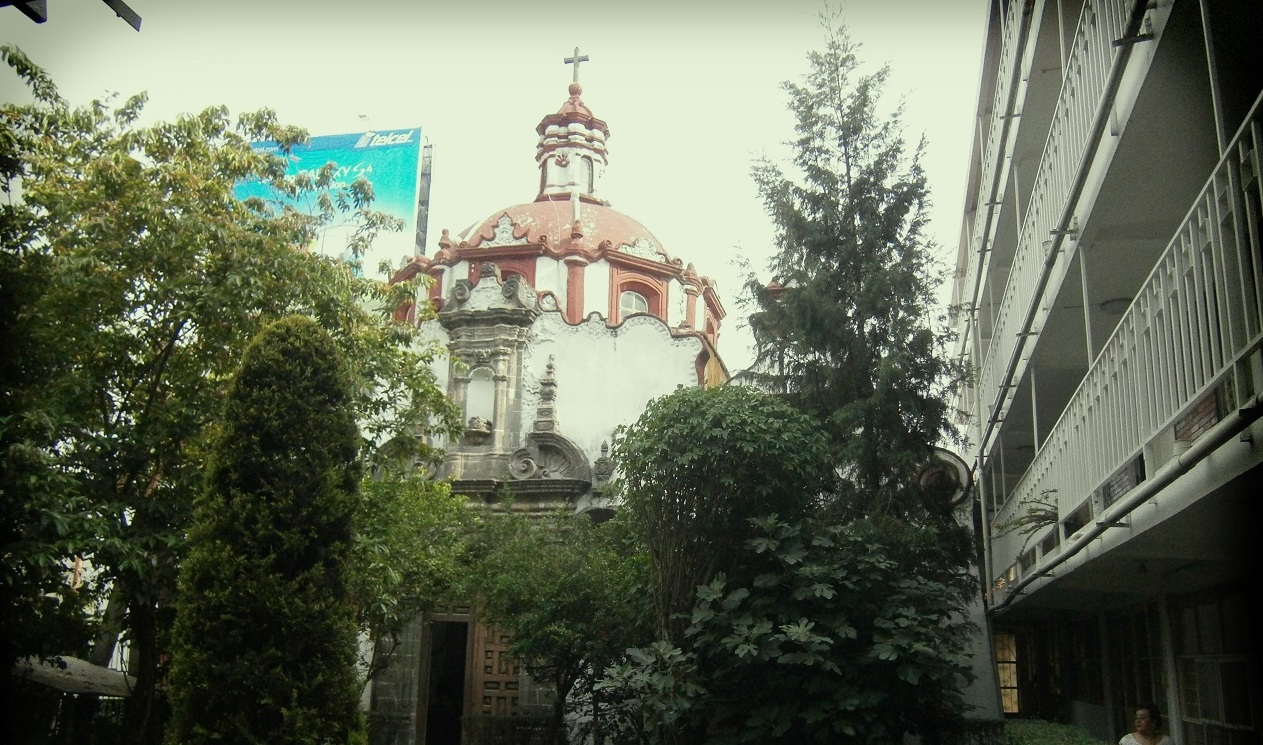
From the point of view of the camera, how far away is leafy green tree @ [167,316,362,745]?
9.41 meters

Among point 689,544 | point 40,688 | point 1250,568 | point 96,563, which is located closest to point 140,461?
point 96,563

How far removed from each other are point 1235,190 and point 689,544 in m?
8.00

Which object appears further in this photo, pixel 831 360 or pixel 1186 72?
pixel 831 360

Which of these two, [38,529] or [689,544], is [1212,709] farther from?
[38,529]

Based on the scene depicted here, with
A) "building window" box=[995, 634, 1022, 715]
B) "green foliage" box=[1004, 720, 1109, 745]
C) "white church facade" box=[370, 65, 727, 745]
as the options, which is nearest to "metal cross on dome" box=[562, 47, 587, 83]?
"white church facade" box=[370, 65, 727, 745]

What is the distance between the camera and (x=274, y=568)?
981 cm

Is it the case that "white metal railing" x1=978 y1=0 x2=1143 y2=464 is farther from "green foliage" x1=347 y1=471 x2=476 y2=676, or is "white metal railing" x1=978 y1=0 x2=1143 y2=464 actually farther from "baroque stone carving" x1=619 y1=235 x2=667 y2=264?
"baroque stone carving" x1=619 y1=235 x2=667 y2=264

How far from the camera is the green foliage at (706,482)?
1194 centimetres

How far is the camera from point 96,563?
1126 cm

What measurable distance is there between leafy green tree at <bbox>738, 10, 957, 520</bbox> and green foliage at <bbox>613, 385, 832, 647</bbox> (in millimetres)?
1751

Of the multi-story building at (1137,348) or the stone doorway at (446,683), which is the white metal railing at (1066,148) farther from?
the stone doorway at (446,683)

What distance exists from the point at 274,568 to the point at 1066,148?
7398 millimetres

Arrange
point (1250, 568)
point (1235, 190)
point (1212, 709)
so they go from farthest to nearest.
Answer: point (1212, 709), point (1250, 568), point (1235, 190)

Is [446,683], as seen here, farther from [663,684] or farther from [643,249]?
[663,684]
